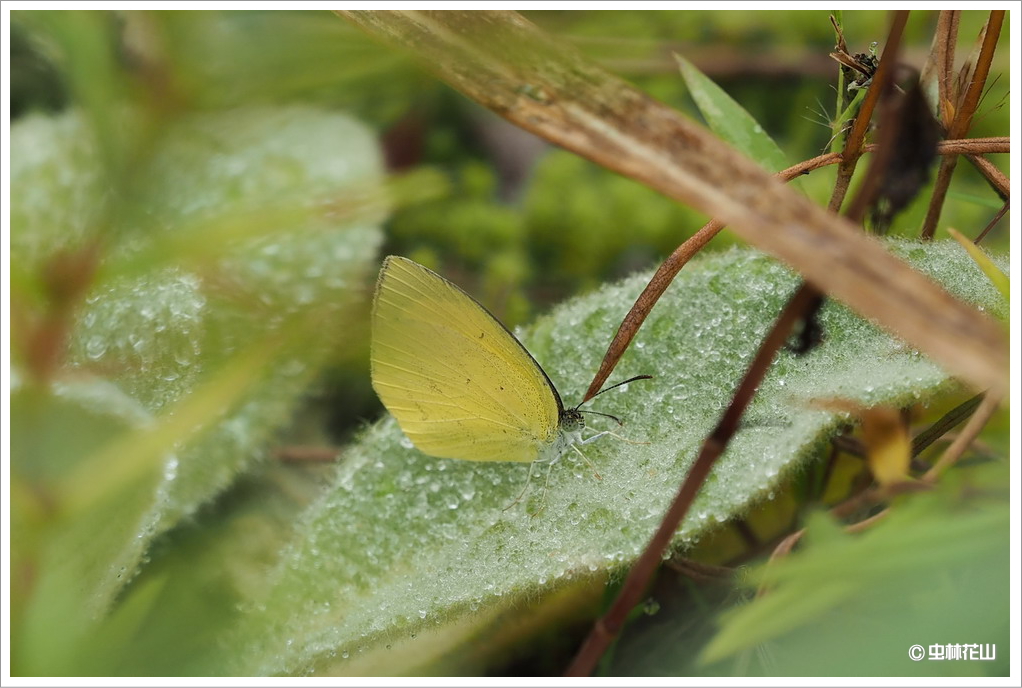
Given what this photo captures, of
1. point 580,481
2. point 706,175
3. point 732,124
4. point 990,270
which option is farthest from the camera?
point 732,124

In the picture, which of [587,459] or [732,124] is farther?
[732,124]

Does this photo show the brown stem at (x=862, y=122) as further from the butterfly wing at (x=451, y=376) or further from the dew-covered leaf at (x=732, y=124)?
the butterfly wing at (x=451, y=376)

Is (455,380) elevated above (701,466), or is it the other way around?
(701,466)

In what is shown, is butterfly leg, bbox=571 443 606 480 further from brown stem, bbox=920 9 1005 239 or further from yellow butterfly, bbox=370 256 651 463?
brown stem, bbox=920 9 1005 239

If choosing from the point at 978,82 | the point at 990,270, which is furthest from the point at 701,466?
the point at 978,82

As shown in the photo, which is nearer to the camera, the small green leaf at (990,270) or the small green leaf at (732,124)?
the small green leaf at (990,270)

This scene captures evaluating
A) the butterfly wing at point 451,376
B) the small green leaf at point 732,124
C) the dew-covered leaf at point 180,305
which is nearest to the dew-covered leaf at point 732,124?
the small green leaf at point 732,124

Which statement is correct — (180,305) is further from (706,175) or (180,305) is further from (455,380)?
(706,175)

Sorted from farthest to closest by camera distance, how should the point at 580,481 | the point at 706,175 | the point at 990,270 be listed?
1. the point at 580,481
2. the point at 990,270
3. the point at 706,175
